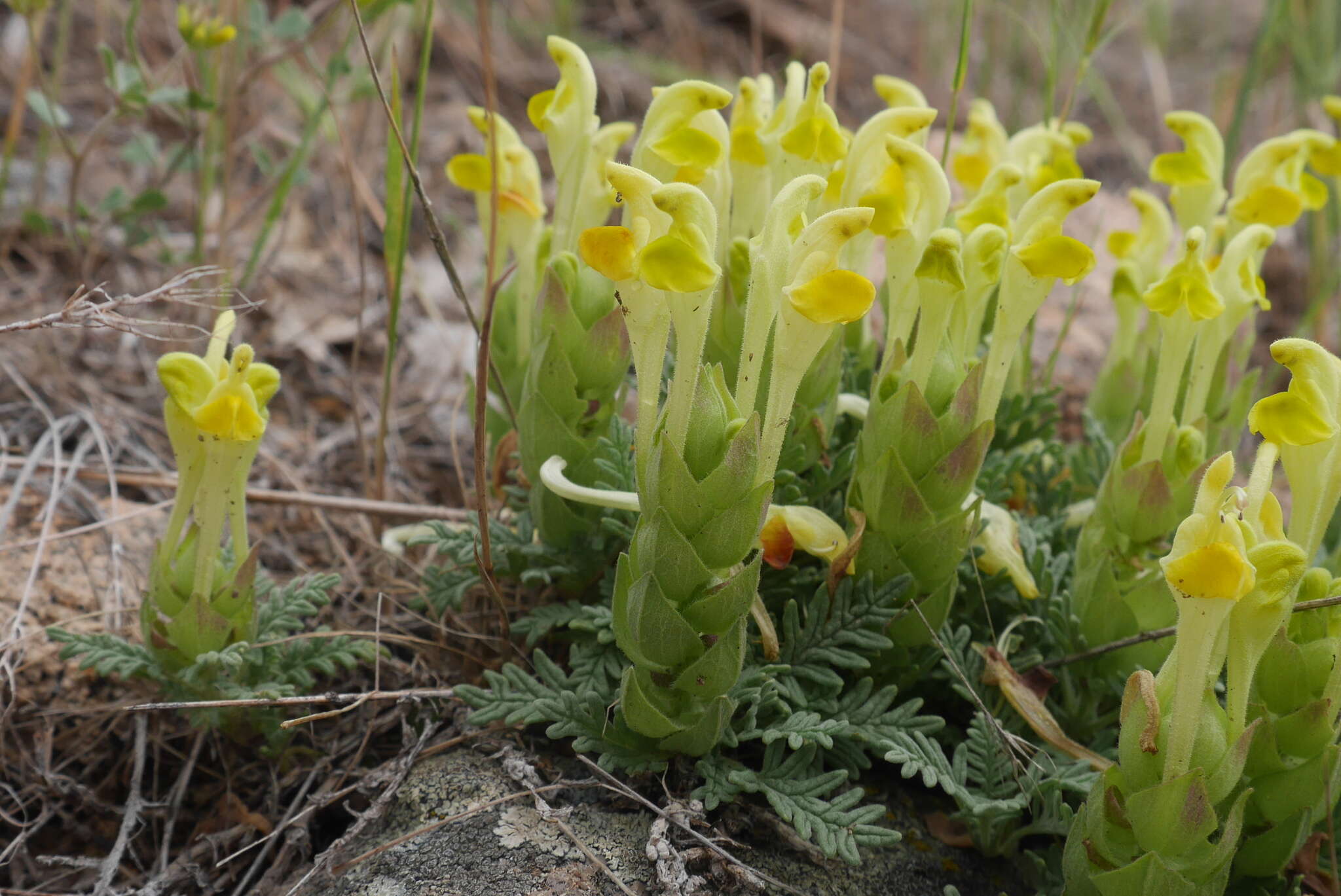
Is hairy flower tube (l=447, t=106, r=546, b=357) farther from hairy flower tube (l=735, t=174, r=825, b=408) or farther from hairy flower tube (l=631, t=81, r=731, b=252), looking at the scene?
hairy flower tube (l=735, t=174, r=825, b=408)

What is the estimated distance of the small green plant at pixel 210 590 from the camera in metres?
1.43

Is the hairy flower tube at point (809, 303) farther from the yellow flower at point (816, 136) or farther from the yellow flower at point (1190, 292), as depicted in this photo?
the yellow flower at point (1190, 292)

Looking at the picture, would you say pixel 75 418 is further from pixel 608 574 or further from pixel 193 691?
pixel 608 574

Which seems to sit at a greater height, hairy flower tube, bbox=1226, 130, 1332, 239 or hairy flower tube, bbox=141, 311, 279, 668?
hairy flower tube, bbox=1226, 130, 1332, 239

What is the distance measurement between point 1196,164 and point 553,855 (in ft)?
4.88

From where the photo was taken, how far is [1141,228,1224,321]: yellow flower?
5.10 feet

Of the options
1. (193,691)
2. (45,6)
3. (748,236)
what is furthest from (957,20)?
(193,691)

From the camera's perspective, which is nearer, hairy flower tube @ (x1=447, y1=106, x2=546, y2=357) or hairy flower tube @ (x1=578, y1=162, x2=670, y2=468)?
hairy flower tube @ (x1=578, y1=162, x2=670, y2=468)

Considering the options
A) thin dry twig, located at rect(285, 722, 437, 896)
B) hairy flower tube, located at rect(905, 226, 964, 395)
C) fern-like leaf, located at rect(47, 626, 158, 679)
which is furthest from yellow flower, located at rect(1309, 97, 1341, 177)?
fern-like leaf, located at rect(47, 626, 158, 679)

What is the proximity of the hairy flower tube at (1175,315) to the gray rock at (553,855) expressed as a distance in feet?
2.23

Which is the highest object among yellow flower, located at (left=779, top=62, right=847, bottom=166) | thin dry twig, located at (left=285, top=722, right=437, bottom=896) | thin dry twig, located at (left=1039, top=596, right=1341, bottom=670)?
yellow flower, located at (left=779, top=62, right=847, bottom=166)

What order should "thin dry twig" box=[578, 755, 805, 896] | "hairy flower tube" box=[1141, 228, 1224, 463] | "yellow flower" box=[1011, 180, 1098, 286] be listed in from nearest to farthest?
"thin dry twig" box=[578, 755, 805, 896] < "yellow flower" box=[1011, 180, 1098, 286] < "hairy flower tube" box=[1141, 228, 1224, 463]

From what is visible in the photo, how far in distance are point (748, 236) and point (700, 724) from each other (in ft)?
2.75

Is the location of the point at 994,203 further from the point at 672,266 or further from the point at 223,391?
the point at 223,391
